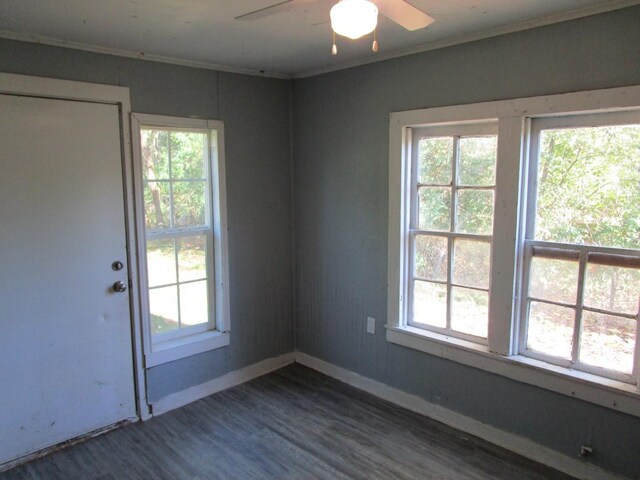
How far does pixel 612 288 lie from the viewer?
2314 millimetres

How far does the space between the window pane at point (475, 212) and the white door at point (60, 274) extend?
2061 millimetres

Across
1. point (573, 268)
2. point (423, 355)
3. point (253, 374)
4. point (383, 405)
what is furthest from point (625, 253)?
point (253, 374)

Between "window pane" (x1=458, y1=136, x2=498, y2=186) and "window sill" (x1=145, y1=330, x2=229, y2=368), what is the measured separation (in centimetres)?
200

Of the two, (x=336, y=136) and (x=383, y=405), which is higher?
(x=336, y=136)

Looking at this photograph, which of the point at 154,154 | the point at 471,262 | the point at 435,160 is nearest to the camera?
the point at 471,262

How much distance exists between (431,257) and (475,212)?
1.36 feet

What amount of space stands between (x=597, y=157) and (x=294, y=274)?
2312mm

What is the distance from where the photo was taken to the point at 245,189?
347 centimetres

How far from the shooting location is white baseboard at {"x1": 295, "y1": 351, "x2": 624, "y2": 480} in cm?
243

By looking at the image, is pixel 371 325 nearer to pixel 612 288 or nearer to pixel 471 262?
pixel 471 262

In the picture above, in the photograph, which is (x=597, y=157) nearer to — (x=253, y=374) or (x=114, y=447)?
(x=253, y=374)

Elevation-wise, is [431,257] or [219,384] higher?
[431,257]

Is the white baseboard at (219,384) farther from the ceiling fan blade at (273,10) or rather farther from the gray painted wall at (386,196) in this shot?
the ceiling fan blade at (273,10)

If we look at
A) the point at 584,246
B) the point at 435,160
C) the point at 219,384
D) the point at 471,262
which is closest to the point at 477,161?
the point at 435,160
